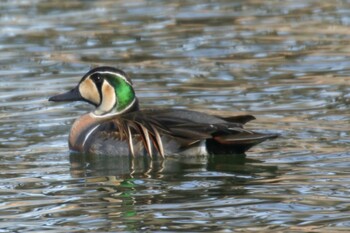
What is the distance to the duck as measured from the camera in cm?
1178

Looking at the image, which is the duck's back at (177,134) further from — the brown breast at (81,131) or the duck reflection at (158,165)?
the brown breast at (81,131)

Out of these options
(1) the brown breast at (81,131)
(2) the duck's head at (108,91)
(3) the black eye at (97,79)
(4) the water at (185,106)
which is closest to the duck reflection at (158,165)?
(4) the water at (185,106)

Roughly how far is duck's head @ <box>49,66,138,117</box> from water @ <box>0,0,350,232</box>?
58cm

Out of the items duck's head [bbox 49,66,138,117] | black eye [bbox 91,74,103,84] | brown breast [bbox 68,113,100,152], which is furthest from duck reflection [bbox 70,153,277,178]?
black eye [bbox 91,74,103,84]

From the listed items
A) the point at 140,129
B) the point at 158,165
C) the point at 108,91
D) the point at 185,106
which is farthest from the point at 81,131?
the point at 185,106

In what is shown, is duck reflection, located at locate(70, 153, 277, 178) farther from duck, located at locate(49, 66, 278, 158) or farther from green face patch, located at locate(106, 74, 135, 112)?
green face patch, located at locate(106, 74, 135, 112)

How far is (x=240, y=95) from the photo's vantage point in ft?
49.0

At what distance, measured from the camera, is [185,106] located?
14453 mm

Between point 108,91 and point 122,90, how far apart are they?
0.16m

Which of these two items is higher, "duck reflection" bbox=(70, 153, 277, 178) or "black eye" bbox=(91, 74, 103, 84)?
"black eye" bbox=(91, 74, 103, 84)

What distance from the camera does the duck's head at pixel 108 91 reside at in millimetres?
12656

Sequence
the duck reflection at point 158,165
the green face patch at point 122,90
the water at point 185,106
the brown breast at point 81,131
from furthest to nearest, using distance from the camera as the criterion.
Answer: the green face patch at point 122,90, the brown breast at point 81,131, the duck reflection at point 158,165, the water at point 185,106

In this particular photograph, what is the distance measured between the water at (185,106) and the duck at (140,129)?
0.45ft

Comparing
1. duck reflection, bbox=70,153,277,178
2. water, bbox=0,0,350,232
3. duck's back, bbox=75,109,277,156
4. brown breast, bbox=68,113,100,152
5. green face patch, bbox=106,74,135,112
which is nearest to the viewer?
water, bbox=0,0,350,232
